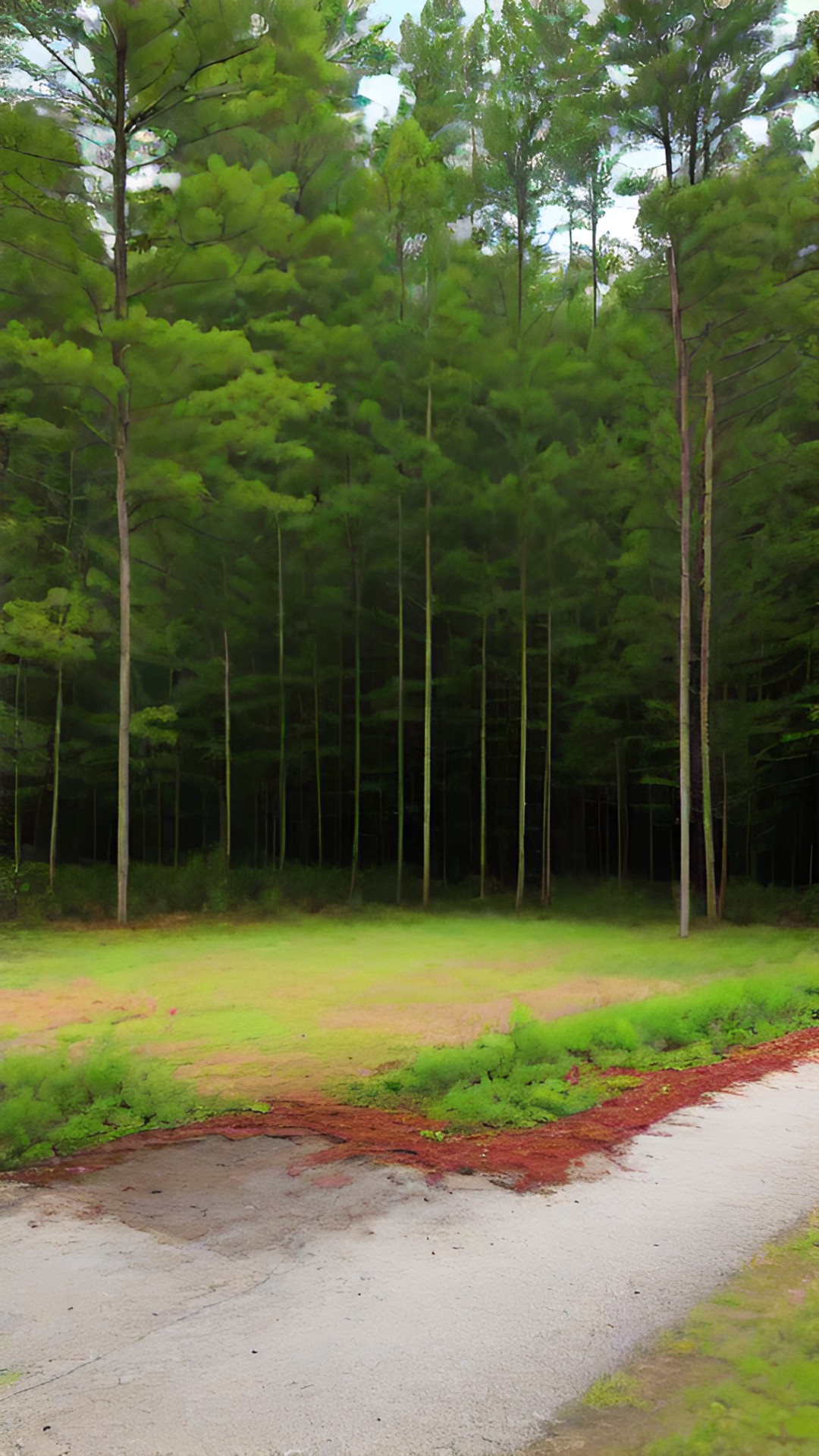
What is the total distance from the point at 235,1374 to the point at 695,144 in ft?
48.6

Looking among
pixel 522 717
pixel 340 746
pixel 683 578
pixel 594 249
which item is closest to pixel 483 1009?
pixel 683 578

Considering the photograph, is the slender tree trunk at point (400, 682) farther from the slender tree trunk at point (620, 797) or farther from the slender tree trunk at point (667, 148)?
the slender tree trunk at point (667, 148)

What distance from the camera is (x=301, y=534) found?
14609 millimetres

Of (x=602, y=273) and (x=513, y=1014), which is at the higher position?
(x=602, y=273)

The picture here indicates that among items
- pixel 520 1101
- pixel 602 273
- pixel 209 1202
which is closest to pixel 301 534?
pixel 602 273

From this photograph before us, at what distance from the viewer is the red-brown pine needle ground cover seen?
13.0 feet

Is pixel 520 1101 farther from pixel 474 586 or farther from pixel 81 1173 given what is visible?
pixel 474 586

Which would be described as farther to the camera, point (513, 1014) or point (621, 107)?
point (621, 107)

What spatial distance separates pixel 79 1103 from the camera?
473 cm

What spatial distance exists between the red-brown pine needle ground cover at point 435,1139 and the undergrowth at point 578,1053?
161mm

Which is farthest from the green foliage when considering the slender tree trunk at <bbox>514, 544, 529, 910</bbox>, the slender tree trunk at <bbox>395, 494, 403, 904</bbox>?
the slender tree trunk at <bbox>395, 494, 403, 904</bbox>

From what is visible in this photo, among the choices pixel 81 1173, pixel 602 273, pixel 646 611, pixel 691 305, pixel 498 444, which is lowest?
pixel 81 1173

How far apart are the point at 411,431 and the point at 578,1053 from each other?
10.1 m

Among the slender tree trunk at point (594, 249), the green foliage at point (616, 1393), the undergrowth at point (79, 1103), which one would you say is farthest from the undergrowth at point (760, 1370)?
the slender tree trunk at point (594, 249)
